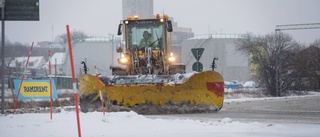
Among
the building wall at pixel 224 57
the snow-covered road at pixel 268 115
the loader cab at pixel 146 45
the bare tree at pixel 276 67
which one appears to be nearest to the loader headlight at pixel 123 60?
the loader cab at pixel 146 45

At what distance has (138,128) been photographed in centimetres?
1066

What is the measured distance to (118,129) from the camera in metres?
10.6

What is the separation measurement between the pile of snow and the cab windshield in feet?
21.3

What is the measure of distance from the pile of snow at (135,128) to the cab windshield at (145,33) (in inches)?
255

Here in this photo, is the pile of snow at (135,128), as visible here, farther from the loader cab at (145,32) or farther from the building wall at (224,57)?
the building wall at (224,57)

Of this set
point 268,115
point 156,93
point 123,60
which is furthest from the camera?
point 123,60

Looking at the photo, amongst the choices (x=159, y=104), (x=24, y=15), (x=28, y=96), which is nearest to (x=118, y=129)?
(x=159, y=104)

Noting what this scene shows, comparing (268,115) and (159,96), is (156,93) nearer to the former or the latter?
(159,96)

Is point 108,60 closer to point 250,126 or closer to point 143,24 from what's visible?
point 143,24

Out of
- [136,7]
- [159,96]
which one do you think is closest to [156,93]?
[159,96]

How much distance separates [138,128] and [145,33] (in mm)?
8558

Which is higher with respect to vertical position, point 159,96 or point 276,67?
point 276,67

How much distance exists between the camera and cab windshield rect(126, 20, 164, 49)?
18.7 m

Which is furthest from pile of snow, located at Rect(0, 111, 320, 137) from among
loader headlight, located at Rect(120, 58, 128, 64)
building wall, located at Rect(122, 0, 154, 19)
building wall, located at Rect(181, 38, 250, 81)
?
building wall, located at Rect(122, 0, 154, 19)
